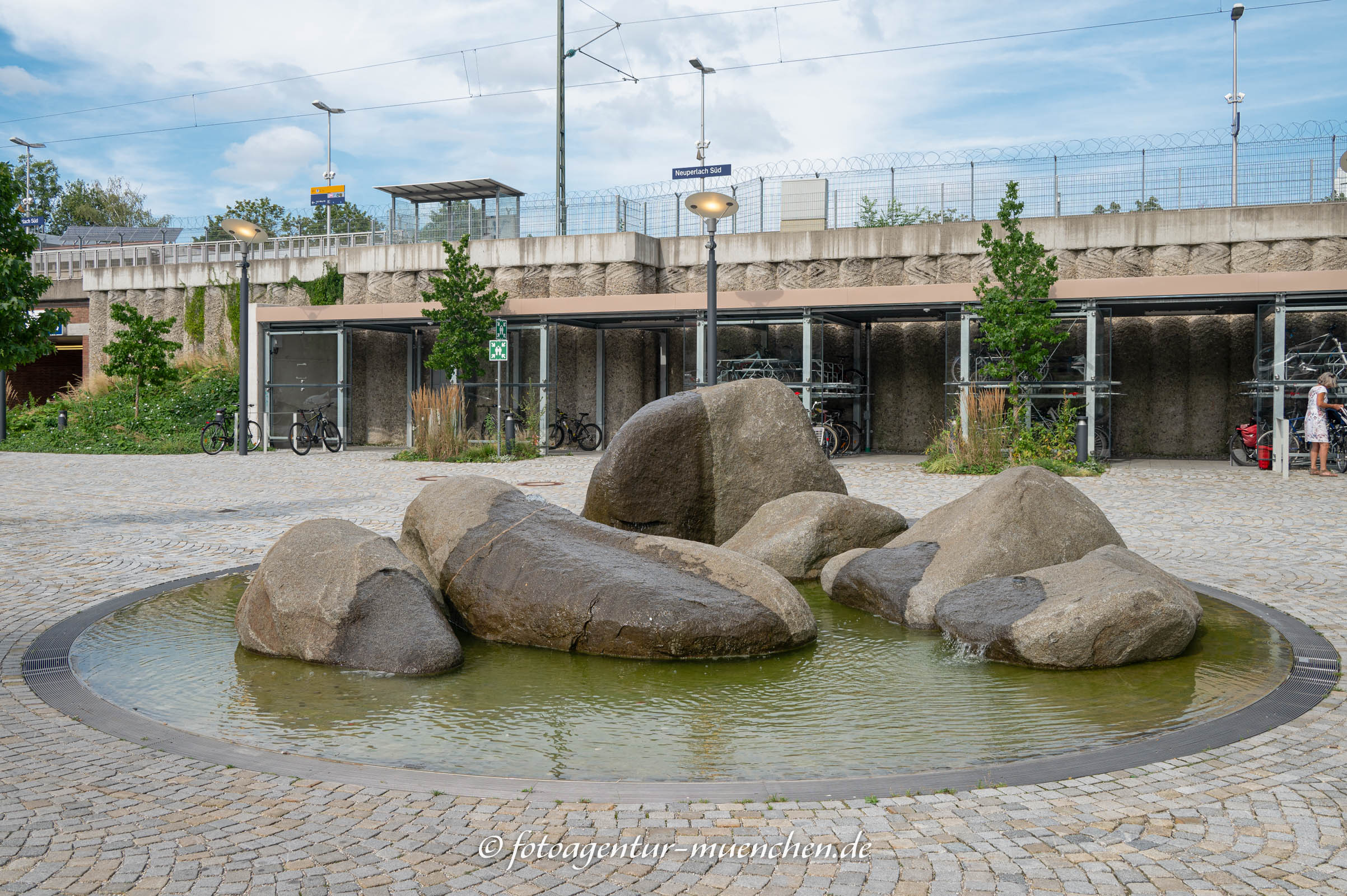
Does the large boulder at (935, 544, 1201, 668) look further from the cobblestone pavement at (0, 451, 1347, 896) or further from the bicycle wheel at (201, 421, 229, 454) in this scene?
the bicycle wheel at (201, 421, 229, 454)

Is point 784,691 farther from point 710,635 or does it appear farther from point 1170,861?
point 1170,861

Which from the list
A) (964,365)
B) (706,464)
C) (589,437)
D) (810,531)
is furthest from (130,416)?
(810,531)

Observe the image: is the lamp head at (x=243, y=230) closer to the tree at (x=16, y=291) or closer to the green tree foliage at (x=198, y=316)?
the tree at (x=16, y=291)

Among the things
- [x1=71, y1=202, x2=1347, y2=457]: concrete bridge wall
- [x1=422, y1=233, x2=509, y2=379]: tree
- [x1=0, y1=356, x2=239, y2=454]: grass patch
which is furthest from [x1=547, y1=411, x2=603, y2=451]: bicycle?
[x1=0, y1=356, x2=239, y2=454]: grass patch

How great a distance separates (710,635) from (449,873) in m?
3.07

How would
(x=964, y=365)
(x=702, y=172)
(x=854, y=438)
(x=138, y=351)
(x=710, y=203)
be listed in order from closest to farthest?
(x=710, y=203), (x=964, y=365), (x=854, y=438), (x=138, y=351), (x=702, y=172)

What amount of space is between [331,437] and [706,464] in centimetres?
1907

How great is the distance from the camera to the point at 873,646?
21.3 ft

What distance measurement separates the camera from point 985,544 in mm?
7184

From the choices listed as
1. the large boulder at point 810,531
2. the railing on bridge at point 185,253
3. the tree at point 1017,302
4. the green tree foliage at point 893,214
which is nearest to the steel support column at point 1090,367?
the tree at point 1017,302

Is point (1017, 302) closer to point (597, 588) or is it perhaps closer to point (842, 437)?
point (842, 437)

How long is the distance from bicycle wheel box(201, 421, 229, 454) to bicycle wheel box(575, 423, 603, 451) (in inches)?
322

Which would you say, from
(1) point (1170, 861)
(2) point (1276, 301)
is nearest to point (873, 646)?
(1) point (1170, 861)

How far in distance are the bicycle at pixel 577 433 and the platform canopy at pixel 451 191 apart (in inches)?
272
